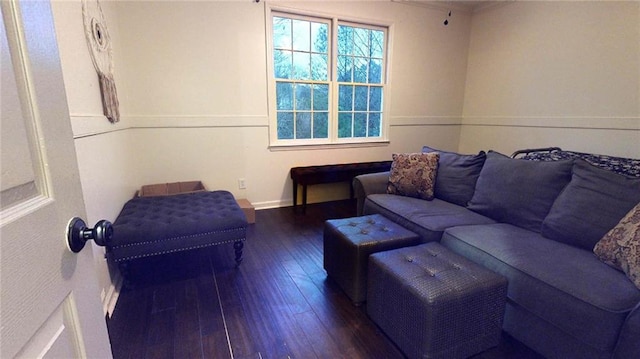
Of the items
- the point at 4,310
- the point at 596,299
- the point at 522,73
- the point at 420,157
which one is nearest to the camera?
the point at 4,310

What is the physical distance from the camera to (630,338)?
1.11 metres

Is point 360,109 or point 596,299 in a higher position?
point 360,109

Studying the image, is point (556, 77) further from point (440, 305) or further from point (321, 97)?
point (440, 305)

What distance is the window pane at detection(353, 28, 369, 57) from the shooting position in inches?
149

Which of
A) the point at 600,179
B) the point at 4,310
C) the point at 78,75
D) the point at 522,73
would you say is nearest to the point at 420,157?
the point at 600,179

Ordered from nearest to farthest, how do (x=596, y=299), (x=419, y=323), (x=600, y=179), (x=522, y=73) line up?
(x=596, y=299), (x=419, y=323), (x=600, y=179), (x=522, y=73)

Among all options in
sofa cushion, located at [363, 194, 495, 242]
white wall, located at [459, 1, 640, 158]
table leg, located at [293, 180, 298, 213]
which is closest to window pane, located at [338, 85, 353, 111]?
table leg, located at [293, 180, 298, 213]

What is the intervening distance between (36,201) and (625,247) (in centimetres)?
203

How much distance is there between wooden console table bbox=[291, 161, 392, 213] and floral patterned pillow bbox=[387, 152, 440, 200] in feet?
3.40

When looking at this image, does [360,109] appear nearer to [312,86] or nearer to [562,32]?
[312,86]

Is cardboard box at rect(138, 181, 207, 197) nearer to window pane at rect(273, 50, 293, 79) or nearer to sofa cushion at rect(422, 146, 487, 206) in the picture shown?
window pane at rect(273, 50, 293, 79)

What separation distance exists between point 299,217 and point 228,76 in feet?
5.67

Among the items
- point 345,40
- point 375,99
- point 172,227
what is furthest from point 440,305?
point 345,40

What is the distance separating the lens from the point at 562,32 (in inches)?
127
